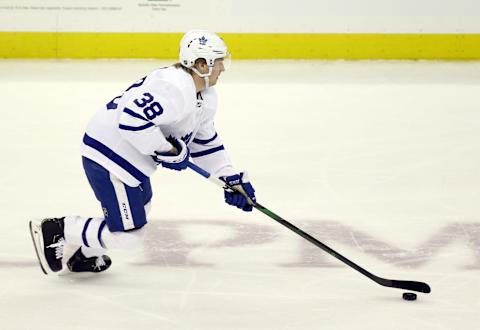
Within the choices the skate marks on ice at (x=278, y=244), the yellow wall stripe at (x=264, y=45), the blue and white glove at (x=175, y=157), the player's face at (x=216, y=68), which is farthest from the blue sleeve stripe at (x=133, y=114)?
the yellow wall stripe at (x=264, y=45)

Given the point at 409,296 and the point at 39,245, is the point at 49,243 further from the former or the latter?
the point at 409,296

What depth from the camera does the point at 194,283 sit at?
3.68 metres

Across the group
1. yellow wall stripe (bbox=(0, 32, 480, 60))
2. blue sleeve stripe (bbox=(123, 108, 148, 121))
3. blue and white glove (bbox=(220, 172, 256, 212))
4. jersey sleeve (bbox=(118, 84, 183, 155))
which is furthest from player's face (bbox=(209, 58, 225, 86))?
yellow wall stripe (bbox=(0, 32, 480, 60))

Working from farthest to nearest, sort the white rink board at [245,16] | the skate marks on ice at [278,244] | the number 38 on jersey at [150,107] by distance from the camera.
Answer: the white rink board at [245,16] < the skate marks on ice at [278,244] < the number 38 on jersey at [150,107]

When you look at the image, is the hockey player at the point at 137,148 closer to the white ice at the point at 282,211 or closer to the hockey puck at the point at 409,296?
the white ice at the point at 282,211

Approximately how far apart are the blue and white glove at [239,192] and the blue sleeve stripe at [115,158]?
339 millimetres

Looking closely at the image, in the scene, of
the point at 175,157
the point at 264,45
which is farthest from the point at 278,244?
the point at 264,45

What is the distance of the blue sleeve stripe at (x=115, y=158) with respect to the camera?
138 inches

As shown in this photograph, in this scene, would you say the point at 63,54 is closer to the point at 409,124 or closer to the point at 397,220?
the point at 409,124

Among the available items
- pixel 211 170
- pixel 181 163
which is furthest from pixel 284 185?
pixel 181 163

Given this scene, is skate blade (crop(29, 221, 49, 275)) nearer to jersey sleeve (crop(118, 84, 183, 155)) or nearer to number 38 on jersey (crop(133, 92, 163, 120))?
jersey sleeve (crop(118, 84, 183, 155))

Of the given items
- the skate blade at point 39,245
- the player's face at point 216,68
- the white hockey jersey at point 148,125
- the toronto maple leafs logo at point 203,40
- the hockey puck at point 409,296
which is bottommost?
the hockey puck at point 409,296

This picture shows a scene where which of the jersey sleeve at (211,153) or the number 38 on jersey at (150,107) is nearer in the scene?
the number 38 on jersey at (150,107)

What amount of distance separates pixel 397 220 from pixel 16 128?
2.76m
